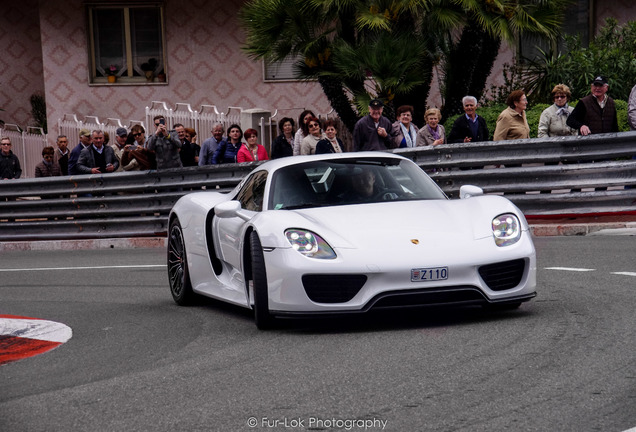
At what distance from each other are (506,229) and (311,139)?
7.84m

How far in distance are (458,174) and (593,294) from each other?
22.5ft

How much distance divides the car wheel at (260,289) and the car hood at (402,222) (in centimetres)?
29

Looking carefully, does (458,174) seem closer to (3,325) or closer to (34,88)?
(3,325)

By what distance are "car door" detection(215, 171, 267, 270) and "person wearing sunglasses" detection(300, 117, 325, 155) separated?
607 cm

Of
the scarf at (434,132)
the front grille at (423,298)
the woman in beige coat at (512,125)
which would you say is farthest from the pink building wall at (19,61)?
the front grille at (423,298)

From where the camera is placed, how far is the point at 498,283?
7.34 meters

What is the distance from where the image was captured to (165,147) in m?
16.8

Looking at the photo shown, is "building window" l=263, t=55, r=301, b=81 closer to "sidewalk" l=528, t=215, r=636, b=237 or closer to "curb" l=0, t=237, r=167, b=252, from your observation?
"curb" l=0, t=237, r=167, b=252

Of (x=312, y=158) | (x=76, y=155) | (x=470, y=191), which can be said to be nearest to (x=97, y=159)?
(x=76, y=155)

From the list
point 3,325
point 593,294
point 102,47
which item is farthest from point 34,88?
point 593,294

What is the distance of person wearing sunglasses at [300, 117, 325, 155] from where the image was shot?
1517 cm

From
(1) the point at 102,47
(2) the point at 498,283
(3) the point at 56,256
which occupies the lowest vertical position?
(3) the point at 56,256

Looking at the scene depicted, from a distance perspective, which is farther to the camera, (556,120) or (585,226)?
(556,120)

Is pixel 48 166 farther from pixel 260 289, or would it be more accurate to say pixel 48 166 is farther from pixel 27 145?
pixel 260 289
